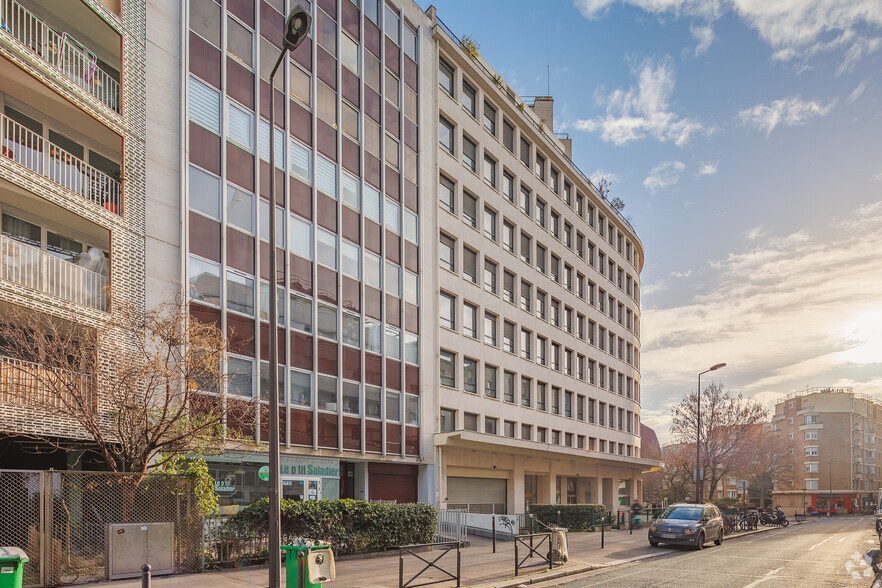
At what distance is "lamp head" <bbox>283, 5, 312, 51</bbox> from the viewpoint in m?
10.6

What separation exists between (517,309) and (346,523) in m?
21.5

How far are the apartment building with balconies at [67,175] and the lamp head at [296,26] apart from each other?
25.3ft

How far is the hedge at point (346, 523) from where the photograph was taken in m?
16.0

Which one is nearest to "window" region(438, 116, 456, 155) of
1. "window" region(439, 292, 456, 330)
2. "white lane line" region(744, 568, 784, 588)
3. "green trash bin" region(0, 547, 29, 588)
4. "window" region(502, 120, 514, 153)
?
"window" region(502, 120, 514, 153)

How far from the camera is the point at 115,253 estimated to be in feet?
58.6

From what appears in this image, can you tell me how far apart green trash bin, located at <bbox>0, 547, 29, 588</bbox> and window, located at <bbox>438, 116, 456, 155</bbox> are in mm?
24579

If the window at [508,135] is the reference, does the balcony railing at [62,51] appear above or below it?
below

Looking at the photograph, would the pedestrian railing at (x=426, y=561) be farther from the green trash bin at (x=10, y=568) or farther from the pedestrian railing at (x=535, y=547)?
the green trash bin at (x=10, y=568)

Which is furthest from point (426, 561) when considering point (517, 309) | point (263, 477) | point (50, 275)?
point (517, 309)

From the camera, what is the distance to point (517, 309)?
37938 mm

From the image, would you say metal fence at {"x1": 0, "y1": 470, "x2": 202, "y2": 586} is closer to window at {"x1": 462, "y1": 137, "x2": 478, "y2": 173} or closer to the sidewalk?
the sidewalk

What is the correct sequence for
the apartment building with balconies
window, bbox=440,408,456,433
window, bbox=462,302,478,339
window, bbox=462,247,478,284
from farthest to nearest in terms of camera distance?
window, bbox=462,247,478,284 < window, bbox=462,302,478,339 < window, bbox=440,408,456,433 < the apartment building with balconies

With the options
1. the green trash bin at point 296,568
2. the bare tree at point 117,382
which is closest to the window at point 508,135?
the bare tree at point 117,382

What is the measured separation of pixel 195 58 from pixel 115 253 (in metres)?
6.20
